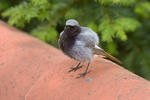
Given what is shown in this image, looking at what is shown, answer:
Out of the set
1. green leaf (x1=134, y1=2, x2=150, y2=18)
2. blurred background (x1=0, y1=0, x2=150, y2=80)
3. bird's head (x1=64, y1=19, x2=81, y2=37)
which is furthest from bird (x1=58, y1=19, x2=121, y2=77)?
green leaf (x1=134, y1=2, x2=150, y2=18)

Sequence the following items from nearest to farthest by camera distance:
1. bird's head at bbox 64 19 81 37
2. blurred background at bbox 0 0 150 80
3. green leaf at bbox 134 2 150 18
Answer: bird's head at bbox 64 19 81 37, blurred background at bbox 0 0 150 80, green leaf at bbox 134 2 150 18

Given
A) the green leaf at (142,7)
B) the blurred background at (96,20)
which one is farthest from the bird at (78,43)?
the green leaf at (142,7)

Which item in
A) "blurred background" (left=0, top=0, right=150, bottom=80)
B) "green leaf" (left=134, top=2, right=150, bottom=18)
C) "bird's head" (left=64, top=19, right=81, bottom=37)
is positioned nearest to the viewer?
"bird's head" (left=64, top=19, right=81, bottom=37)

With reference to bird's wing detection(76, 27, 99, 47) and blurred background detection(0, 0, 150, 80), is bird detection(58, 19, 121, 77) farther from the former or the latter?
blurred background detection(0, 0, 150, 80)

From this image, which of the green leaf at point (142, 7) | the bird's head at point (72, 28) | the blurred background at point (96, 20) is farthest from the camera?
the green leaf at point (142, 7)

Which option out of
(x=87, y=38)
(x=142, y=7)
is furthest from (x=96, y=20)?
(x=87, y=38)

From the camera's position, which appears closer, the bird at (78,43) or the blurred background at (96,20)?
the bird at (78,43)

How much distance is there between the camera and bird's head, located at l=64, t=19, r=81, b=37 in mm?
1941

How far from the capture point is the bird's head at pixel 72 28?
1.94 metres

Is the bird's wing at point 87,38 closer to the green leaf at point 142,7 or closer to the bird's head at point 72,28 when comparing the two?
the bird's head at point 72,28

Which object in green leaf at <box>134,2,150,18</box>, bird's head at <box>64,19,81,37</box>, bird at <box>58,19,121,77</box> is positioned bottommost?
bird at <box>58,19,121,77</box>

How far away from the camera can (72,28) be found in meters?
1.97

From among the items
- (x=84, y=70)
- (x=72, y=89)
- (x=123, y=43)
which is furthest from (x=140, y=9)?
(x=72, y=89)

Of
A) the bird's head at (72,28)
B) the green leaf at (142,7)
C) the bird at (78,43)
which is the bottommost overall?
the bird at (78,43)
